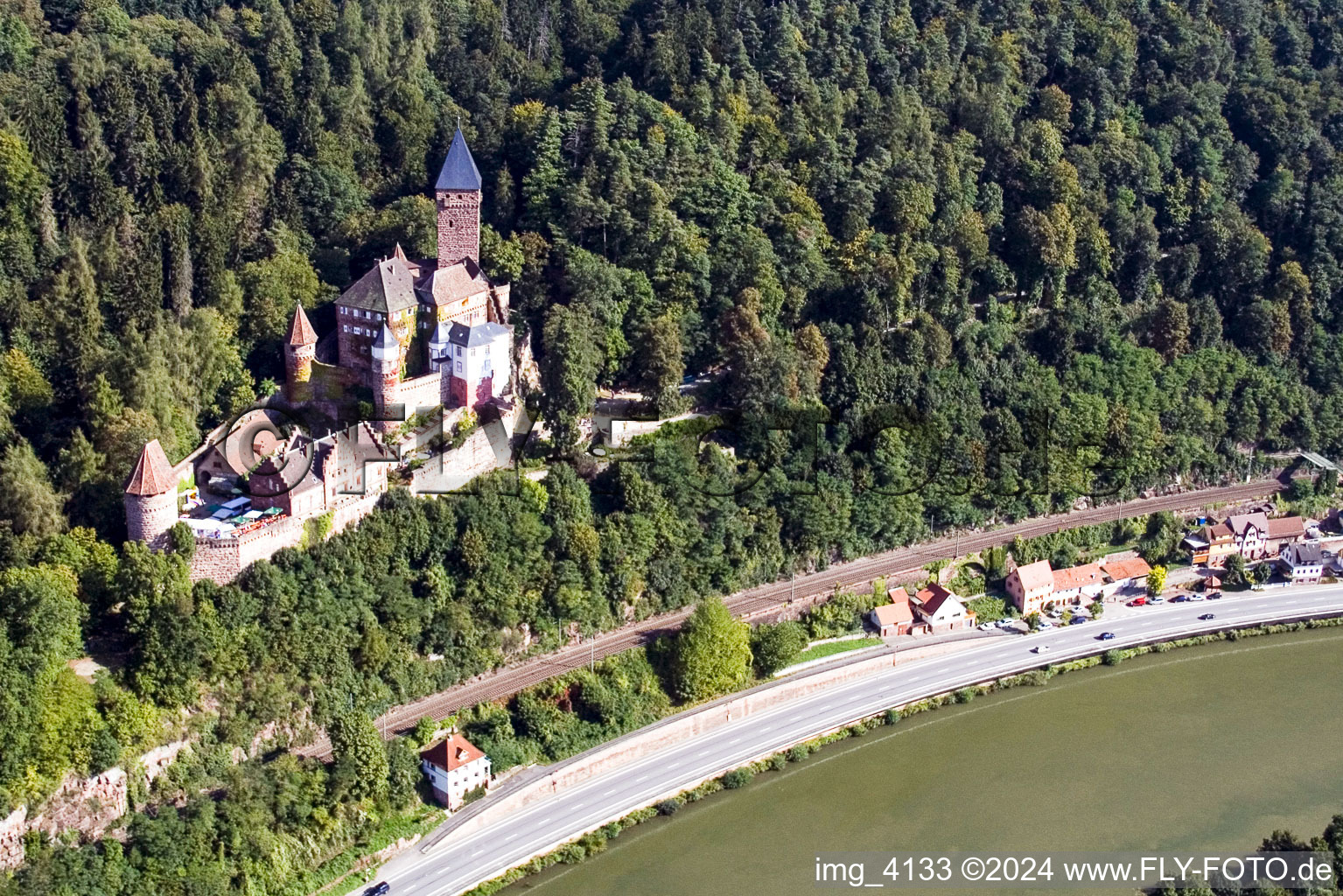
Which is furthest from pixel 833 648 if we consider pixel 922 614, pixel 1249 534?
pixel 1249 534

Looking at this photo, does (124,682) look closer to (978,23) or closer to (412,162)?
(412,162)

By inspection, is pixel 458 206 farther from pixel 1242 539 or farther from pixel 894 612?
pixel 1242 539

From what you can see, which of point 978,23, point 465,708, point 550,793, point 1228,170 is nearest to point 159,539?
point 465,708

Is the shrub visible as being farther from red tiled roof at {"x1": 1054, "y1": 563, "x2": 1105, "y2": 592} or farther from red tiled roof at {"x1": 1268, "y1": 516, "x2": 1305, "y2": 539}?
red tiled roof at {"x1": 1268, "y1": 516, "x2": 1305, "y2": 539}

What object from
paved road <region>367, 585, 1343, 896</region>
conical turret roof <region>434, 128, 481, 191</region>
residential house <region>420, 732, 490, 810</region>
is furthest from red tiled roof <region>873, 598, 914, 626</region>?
conical turret roof <region>434, 128, 481, 191</region>

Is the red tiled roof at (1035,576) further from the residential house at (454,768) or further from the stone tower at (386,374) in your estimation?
the stone tower at (386,374)

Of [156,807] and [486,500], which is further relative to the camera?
[486,500]
